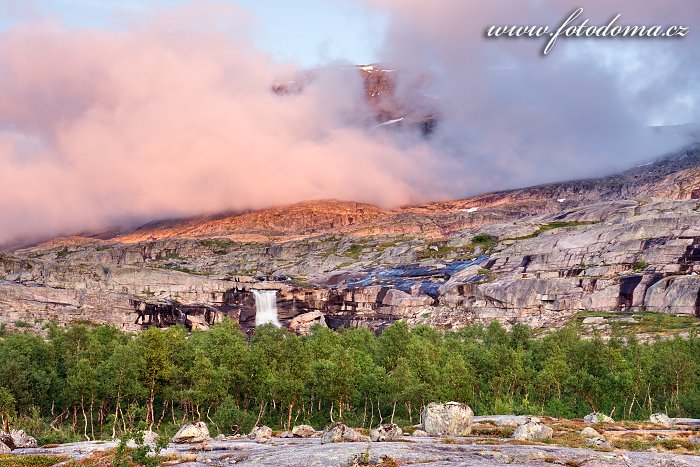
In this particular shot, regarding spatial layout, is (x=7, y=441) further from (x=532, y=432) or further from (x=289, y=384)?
(x=532, y=432)

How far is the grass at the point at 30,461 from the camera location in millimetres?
34259

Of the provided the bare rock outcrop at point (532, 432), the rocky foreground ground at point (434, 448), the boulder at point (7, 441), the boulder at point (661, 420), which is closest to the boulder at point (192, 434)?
the rocky foreground ground at point (434, 448)

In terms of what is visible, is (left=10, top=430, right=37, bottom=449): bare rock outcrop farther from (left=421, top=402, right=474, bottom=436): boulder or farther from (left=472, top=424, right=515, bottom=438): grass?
(left=472, top=424, right=515, bottom=438): grass

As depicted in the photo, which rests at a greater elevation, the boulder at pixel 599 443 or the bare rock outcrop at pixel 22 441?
the boulder at pixel 599 443

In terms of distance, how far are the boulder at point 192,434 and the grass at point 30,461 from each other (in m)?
11.0

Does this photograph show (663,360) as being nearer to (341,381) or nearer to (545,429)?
(341,381)

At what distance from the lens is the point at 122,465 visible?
98.2 ft

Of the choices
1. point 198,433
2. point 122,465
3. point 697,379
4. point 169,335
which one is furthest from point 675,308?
point 122,465

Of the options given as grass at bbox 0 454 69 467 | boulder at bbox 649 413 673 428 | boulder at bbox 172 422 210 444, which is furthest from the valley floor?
boulder at bbox 649 413 673 428

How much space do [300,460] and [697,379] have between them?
92.9 meters

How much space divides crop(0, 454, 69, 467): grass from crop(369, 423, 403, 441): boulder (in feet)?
68.1

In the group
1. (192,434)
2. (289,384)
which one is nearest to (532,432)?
(192,434)

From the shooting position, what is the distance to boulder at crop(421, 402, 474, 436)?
50406mm

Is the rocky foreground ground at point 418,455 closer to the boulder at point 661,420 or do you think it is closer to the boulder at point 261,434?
the boulder at point 261,434
